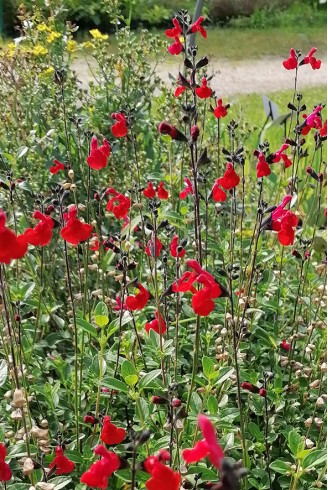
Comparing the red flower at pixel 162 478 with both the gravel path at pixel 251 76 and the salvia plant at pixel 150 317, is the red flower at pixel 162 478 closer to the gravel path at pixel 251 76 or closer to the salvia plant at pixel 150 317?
the salvia plant at pixel 150 317

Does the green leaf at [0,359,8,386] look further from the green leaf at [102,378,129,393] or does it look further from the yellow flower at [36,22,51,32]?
the yellow flower at [36,22,51,32]

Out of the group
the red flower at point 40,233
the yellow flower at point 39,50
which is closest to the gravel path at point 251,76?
the yellow flower at point 39,50

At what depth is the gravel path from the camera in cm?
A: 852

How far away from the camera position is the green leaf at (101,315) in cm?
170

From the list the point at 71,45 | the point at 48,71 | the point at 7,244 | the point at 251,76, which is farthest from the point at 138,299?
the point at 251,76

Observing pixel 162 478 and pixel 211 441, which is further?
pixel 162 478

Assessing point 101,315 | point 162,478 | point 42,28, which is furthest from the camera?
point 42,28

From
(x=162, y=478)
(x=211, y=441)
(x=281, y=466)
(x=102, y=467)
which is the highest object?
(x=211, y=441)

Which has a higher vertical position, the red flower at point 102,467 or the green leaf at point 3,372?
the red flower at point 102,467

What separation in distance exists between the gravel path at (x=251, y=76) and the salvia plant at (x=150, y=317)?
4.69 metres

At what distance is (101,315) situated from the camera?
1720 millimetres

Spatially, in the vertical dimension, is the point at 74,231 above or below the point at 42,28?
below

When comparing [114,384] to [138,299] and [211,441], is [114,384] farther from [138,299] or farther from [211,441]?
[211,441]

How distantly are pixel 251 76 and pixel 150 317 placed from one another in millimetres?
7561
